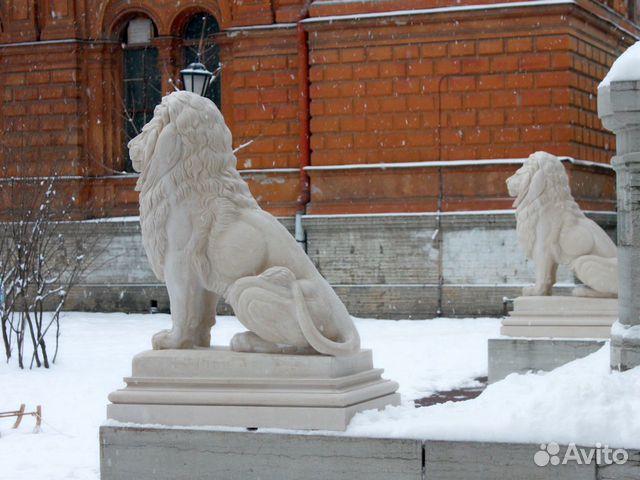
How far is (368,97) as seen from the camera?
79.6 ft

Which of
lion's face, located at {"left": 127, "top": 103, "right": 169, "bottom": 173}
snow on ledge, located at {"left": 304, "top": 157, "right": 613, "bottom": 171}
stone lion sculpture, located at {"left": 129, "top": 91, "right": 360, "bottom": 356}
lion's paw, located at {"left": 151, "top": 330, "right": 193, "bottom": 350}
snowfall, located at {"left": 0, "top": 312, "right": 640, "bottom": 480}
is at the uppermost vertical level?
snow on ledge, located at {"left": 304, "top": 157, "right": 613, "bottom": 171}

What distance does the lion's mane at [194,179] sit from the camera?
7.96 metres

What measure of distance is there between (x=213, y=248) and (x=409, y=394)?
6265 millimetres

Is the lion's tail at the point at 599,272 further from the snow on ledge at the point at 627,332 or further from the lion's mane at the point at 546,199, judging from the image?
the snow on ledge at the point at 627,332

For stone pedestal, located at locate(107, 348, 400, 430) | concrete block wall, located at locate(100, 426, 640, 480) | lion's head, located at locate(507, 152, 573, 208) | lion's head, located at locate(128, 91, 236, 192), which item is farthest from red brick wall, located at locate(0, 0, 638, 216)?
concrete block wall, located at locate(100, 426, 640, 480)

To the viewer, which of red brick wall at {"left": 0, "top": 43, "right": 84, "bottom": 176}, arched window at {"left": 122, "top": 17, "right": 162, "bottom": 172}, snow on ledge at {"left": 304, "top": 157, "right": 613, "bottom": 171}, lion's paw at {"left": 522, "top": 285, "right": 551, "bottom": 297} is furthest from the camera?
arched window at {"left": 122, "top": 17, "right": 162, "bottom": 172}

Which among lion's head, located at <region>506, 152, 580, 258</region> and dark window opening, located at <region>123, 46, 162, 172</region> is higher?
dark window opening, located at <region>123, 46, 162, 172</region>

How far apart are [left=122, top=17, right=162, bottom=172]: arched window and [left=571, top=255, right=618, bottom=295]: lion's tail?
15.5 m

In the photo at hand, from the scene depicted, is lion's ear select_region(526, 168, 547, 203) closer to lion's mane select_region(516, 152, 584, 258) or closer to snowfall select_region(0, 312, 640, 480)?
lion's mane select_region(516, 152, 584, 258)

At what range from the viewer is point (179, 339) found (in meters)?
8.01

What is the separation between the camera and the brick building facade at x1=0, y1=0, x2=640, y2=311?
23.4m

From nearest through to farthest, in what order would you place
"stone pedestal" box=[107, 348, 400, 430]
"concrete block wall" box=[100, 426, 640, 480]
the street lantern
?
"concrete block wall" box=[100, 426, 640, 480], "stone pedestal" box=[107, 348, 400, 430], the street lantern

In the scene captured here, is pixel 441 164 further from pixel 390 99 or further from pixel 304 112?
pixel 304 112

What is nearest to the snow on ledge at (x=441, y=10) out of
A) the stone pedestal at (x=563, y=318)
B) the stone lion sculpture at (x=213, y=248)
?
the stone pedestal at (x=563, y=318)
